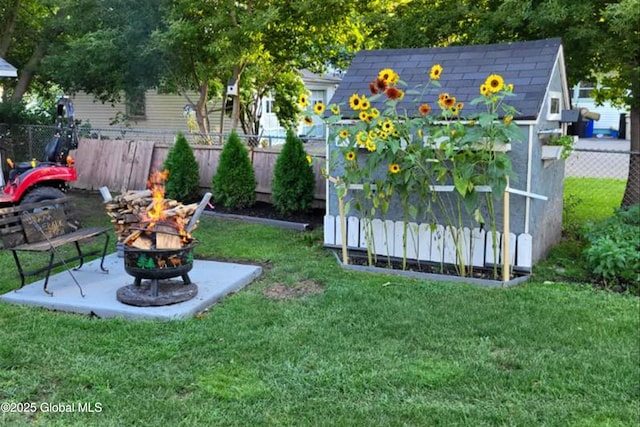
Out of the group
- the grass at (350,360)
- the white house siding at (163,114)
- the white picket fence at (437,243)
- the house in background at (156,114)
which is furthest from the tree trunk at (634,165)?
the white house siding at (163,114)

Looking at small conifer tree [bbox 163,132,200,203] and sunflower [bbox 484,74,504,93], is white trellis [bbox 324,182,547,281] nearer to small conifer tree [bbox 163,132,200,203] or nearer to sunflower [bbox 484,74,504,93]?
sunflower [bbox 484,74,504,93]

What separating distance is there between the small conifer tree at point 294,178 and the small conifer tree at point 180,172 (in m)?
1.79

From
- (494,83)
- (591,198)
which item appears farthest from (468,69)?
(591,198)

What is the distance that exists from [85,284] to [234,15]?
22.5 ft

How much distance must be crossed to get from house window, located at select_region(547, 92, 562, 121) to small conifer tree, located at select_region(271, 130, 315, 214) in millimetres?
3539

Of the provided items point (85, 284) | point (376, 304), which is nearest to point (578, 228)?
point (376, 304)

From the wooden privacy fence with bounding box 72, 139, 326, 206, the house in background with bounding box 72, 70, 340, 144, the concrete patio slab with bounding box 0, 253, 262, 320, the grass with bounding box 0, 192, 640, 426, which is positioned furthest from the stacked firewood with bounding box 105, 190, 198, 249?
the house in background with bounding box 72, 70, 340, 144

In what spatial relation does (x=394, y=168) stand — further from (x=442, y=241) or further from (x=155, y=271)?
(x=155, y=271)

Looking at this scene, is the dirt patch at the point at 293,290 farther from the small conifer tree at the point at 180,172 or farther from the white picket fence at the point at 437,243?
the small conifer tree at the point at 180,172

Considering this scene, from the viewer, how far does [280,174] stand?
8391 mm

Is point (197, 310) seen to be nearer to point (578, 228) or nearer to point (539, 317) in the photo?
point (539, 317)

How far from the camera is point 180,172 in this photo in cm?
934

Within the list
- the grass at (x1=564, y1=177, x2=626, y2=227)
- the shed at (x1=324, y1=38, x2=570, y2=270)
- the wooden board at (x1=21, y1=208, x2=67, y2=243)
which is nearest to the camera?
the wooden board at (x1=21, y1=208, x2=67, y2=243)

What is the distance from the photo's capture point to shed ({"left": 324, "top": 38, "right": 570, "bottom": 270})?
5422 millimetres
